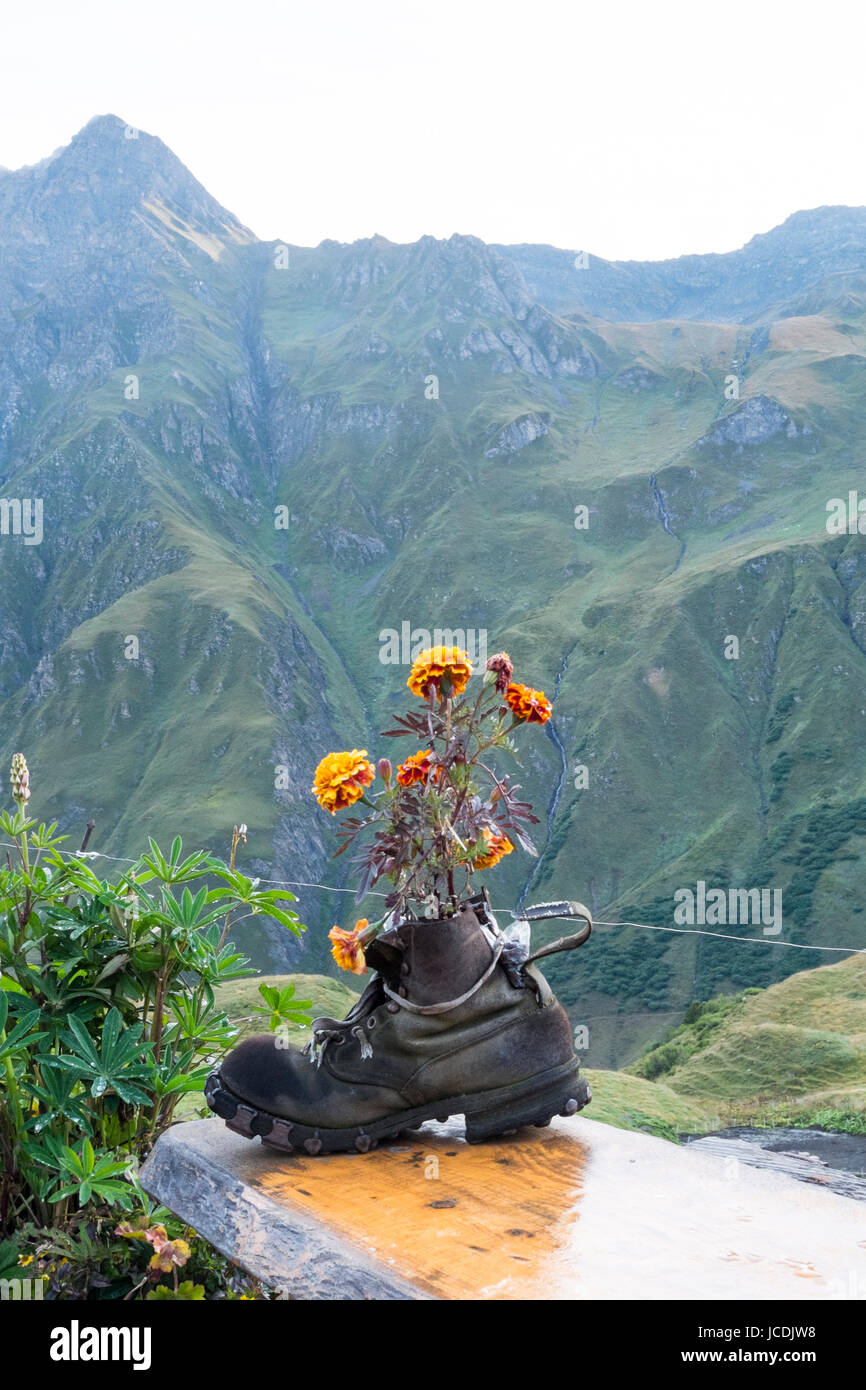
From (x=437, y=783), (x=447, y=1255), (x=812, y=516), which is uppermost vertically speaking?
(x=812, y=516)

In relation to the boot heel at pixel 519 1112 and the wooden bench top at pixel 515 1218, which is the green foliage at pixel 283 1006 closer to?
the wooden bench top at pixel 515 1218

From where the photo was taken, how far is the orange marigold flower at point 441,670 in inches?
143

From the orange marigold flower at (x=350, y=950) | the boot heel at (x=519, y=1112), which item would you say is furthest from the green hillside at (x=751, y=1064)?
the boot heel at (x=519, y=1112)

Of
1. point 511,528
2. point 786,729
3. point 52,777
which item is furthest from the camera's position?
point 511,528

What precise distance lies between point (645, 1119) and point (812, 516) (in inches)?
6515

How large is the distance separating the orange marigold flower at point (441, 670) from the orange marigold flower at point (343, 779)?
1.08 ft

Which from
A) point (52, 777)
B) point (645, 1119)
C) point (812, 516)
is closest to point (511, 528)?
point (812, 516)

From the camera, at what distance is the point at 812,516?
6299 inches

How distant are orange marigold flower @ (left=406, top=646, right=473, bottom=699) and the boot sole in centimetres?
145

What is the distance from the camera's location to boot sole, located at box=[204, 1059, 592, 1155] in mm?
3627

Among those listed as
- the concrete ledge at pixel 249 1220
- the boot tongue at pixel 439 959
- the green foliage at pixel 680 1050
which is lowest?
the green foliage at pixel 680 1050

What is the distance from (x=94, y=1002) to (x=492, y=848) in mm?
1713

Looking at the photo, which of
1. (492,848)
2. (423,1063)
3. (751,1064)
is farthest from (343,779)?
(751,1064)
